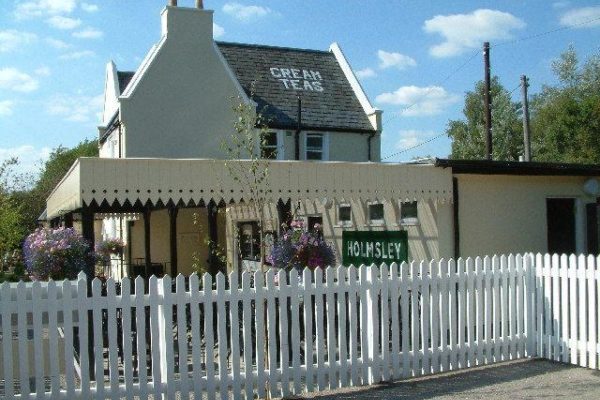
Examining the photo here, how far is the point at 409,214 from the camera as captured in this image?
13016mm

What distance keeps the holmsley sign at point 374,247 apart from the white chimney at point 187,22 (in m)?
10.1

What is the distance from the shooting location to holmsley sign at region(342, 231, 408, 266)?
12477 mm

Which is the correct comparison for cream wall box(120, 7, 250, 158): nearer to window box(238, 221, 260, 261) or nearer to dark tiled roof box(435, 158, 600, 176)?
window box(238, 221, 260, 261)

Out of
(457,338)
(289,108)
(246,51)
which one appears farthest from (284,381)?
(246,51)

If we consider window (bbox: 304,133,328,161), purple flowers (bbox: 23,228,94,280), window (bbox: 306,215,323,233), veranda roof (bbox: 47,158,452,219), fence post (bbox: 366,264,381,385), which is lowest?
fence post (bbox: 366,264,381,385)

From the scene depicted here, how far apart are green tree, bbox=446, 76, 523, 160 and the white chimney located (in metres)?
34.2

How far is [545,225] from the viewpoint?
12.9 m

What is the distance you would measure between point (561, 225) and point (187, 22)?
13.3 metres

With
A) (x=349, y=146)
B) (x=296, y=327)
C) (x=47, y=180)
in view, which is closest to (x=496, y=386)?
(x=296, y=327)

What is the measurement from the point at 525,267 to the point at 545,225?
181 inches

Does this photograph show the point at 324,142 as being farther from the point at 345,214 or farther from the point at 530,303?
the point at 530,303

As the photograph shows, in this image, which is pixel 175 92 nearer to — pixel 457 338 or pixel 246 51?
pixel 246 51

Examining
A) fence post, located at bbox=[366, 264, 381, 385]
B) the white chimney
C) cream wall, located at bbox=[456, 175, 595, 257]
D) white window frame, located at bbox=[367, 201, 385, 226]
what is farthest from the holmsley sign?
the white chimney

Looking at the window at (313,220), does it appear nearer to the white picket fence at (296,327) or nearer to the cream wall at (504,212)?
the cream wall at (504,212)
